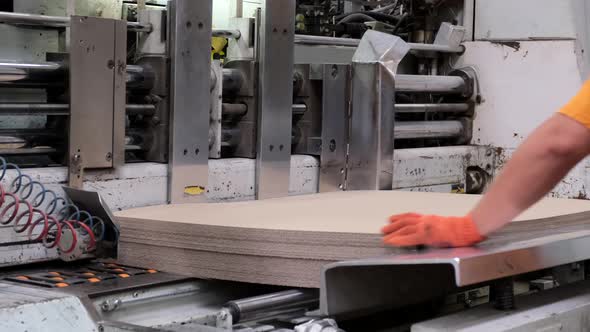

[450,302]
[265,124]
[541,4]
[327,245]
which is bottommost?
[450,302]

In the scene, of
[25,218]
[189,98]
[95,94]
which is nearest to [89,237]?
[25,218]

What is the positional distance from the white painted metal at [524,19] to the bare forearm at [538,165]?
2183 millimetres

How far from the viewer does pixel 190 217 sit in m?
2.79

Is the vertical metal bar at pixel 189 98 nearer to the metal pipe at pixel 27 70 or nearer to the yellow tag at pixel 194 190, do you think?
the yellow tag at pixel 194 190

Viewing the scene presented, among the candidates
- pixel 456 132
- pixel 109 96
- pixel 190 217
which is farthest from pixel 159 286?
pixel 456 132

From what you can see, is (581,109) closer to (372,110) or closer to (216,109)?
(216,109)

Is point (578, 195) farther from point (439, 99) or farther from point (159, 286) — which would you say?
point (159, 286)

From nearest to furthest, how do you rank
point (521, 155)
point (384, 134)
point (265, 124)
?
point (521, 155) → point (265, 124) → point (384, 134)

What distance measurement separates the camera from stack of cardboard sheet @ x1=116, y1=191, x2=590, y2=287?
2547 mm

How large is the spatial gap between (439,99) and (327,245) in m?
1.93

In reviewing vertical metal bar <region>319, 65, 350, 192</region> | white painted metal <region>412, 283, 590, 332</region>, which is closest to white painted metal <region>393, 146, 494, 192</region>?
vertical metal bar <region>319, 65, 350, 192</region>

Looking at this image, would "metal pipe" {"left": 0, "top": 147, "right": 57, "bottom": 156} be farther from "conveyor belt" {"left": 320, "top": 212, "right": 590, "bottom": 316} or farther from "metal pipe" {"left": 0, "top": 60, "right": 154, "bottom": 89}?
"conveyor belt" {"left": 320, "top": 212, "right": 590, "bottom": 316}

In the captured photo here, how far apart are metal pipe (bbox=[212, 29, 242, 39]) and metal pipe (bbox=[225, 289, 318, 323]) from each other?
1.16 m

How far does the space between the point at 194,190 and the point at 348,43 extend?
3.36 feet
